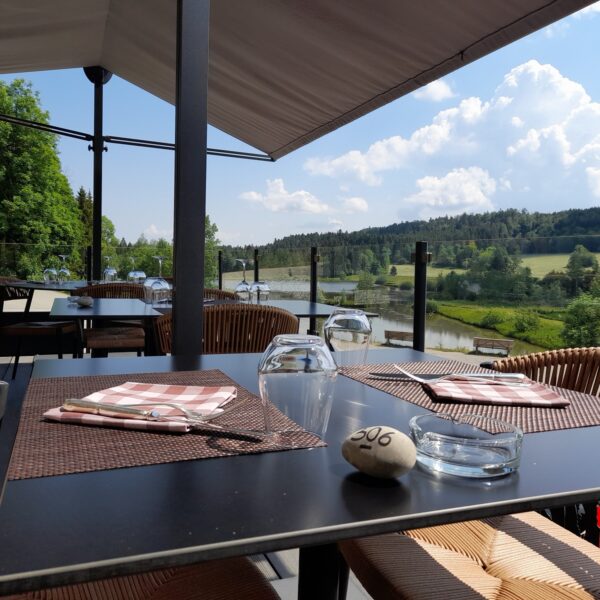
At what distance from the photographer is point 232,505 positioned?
2.06ft

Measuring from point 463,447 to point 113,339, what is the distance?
3.93 metres

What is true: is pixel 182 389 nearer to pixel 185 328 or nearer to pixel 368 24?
pixel 185 328

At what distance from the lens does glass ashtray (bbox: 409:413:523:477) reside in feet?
2.42

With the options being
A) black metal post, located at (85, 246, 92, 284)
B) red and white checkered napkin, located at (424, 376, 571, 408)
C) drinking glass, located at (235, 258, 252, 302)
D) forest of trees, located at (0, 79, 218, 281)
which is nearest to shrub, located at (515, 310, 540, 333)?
drinking glass, located at (235, 258, 252, 302)

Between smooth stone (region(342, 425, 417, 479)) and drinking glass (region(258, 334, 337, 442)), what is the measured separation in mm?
145

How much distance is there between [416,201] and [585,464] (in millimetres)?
24407

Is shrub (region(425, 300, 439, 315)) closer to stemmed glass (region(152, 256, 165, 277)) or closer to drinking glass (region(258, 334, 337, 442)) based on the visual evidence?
drinking glass (region(258, 334, 337, 442))

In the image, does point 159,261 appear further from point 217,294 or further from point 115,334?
point 115,334

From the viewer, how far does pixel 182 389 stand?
116 centimetres

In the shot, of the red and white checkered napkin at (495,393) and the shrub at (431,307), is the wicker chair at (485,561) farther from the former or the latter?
the shrub at (431,307)

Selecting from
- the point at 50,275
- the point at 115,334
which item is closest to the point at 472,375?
the point at 115,334

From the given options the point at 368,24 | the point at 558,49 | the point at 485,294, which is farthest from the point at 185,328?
the point at 558,49

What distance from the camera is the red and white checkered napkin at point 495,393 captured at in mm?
1110

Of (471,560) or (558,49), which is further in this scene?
(558,49)
